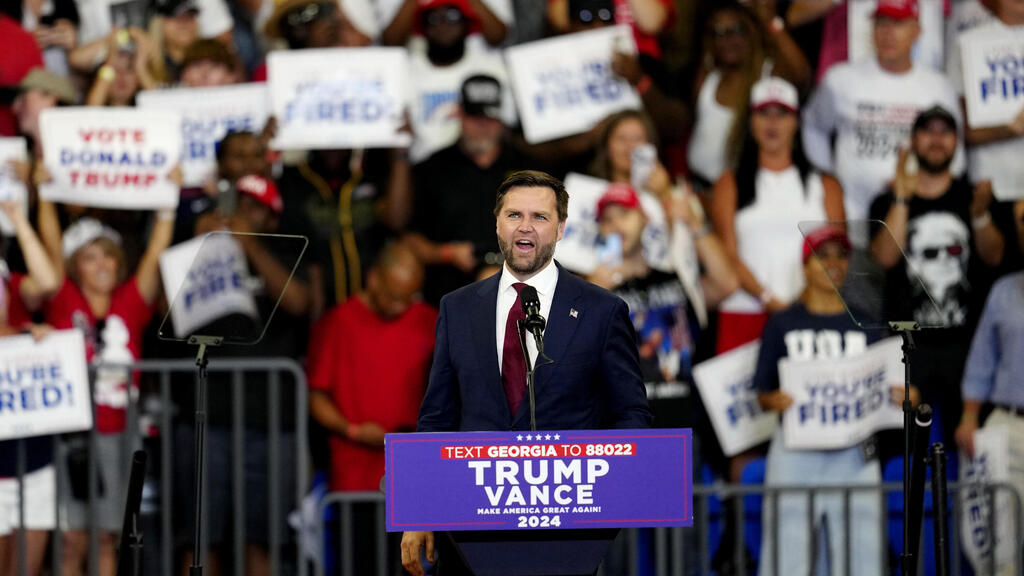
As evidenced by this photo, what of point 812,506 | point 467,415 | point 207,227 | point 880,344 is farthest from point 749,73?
point 467,415

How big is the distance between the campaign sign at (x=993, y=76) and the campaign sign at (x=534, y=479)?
469 centimetres

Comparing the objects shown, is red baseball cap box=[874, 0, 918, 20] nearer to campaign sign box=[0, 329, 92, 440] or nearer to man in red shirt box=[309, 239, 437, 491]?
man in red shirt box=[309, 239, 437, 491]

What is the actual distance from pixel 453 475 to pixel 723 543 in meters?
3.89

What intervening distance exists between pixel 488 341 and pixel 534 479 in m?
0.53

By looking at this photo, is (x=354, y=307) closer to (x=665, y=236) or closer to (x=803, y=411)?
(x=665, y=236)

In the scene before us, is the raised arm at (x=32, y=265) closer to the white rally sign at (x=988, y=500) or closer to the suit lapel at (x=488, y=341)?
the suit lapel at (x=488, y=341)

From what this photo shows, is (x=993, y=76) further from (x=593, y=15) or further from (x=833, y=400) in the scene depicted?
(x=593, y=15)

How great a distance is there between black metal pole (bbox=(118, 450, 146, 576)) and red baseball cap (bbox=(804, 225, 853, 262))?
7.31 ft

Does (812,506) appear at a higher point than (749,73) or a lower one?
lower

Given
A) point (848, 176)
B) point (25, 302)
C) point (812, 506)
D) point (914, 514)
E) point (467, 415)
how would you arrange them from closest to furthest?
point (467, 415), point (914, 514), point (812, 506), point (25, 302), point (848, 176)

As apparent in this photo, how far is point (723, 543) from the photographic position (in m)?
7.01

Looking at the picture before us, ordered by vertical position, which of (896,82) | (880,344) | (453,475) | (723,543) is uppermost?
(896,82)

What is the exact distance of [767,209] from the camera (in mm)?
7324

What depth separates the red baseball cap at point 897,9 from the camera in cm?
745
